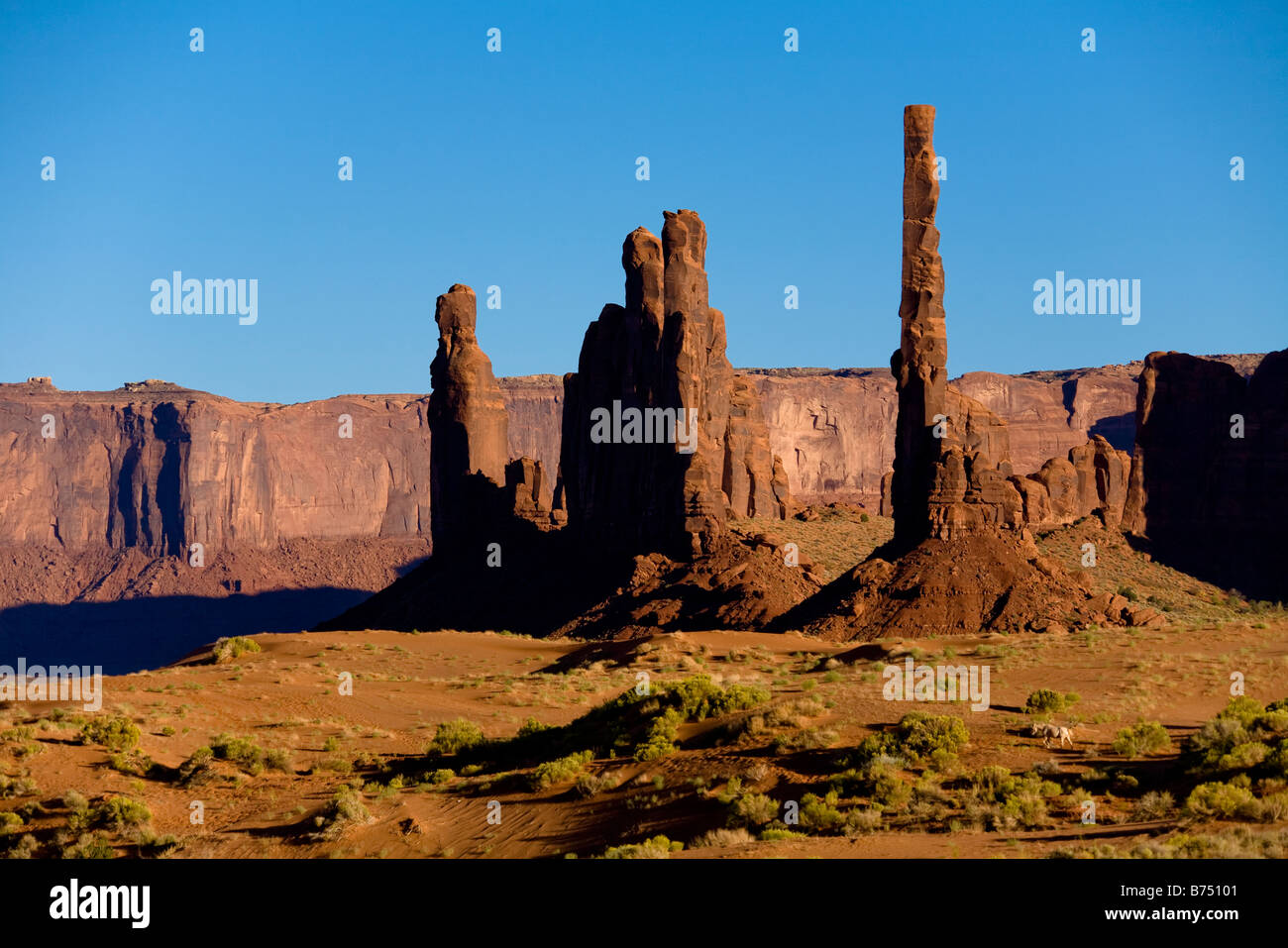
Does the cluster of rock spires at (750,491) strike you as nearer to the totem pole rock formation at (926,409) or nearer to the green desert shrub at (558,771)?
the totem pole rock formation at (926,409)

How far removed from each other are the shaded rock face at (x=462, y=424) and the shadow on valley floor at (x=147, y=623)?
5283 cm

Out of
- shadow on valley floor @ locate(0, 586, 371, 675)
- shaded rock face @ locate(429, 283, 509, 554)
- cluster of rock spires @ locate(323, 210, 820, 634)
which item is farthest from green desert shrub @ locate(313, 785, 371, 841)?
shadow on valley floor @ locate(0, 586, 371, 675)

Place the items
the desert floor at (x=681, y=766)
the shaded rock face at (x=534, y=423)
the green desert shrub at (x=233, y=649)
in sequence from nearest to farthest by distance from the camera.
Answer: the desert floor at (x=681, y=766) < the green desert shrub at (x=233, y=649) < the shaded rock face at (x=534, y=423)

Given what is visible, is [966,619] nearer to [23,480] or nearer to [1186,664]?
[1186,664]

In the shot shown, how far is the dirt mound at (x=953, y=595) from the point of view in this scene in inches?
2094

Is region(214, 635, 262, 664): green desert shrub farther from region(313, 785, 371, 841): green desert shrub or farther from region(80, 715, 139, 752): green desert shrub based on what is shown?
region(313, 785, 371, 841): green desert shrub

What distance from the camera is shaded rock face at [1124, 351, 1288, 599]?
84.2 meters

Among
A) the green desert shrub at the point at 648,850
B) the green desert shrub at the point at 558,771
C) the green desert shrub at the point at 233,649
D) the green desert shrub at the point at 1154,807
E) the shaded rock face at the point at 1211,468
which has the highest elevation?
the shaded rock face at the point at 1211,468

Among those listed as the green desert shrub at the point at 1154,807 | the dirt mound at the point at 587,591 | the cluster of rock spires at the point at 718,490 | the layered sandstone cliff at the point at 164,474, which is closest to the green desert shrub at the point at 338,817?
the green desert shrub at the point at 1154,807

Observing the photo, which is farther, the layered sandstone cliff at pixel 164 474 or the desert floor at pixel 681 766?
the layered sandstone cliff at pixel 164 474

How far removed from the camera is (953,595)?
54.8 m

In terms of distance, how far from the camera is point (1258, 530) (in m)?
85.3
